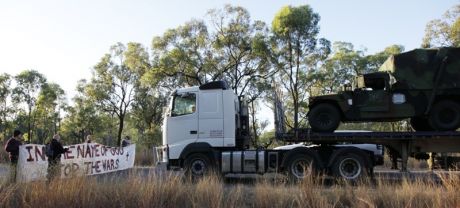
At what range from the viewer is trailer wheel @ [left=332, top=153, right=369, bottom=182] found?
45.1 ft

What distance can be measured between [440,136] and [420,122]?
1.28 metres

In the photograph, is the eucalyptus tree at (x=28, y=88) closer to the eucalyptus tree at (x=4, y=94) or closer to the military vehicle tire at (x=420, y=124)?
the eucalyptus tree at (x=4, y=94)

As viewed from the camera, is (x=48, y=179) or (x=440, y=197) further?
(x=48, y=179)

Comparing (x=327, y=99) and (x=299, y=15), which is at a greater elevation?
(x=299, y=15)

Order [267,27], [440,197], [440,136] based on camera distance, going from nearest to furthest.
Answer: [440,197] → [440,136] → [267,27]

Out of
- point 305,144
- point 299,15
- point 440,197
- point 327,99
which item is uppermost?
point 299,15

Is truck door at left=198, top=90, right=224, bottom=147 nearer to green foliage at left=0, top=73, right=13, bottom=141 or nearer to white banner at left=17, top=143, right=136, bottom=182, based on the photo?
white banner at left=17, top=143, right=136, bottom=182

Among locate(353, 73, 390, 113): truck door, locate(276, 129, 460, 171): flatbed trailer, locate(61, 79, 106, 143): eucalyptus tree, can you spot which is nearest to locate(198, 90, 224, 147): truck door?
locate(276, 129, 460, 171): flatbed trailer

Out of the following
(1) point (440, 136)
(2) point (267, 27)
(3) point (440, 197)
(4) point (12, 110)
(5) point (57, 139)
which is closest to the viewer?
(3) point (440, 197)

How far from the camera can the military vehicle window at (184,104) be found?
50.3 feet

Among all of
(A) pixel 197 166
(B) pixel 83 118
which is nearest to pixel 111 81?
(B) pixel 83 118

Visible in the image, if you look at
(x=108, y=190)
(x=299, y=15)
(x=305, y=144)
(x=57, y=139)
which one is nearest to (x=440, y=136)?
(x=305, y=144)

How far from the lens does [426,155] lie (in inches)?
572

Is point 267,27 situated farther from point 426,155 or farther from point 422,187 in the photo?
point 422,187
